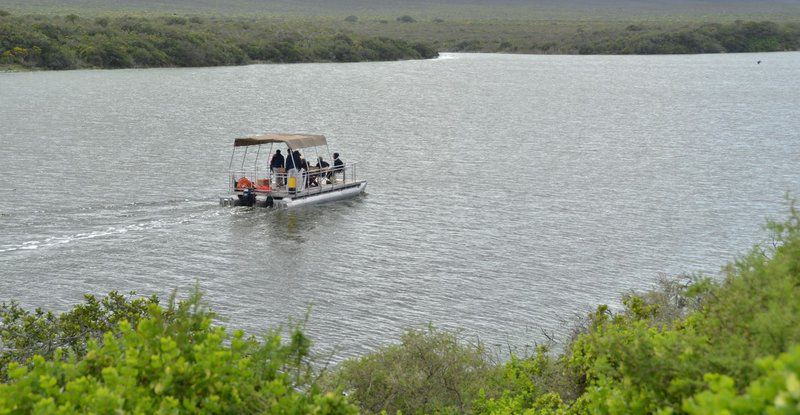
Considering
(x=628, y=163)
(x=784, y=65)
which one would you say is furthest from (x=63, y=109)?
(x=784, y=65)

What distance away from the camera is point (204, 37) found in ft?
351

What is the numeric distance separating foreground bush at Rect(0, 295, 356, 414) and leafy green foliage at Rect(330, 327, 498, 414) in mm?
4571

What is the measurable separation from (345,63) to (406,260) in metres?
94.9

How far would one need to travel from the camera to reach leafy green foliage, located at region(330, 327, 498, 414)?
1308 cm

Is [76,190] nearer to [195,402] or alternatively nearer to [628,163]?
[628,163]

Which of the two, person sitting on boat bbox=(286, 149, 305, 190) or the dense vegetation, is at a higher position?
the dense vegetation

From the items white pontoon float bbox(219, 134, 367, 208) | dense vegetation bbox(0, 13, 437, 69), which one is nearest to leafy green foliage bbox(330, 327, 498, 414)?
white pontoon float bbox(219, 134, 367, 208)

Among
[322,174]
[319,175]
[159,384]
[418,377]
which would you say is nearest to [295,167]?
[319,175]

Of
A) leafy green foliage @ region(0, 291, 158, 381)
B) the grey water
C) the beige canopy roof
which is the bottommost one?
the grey water

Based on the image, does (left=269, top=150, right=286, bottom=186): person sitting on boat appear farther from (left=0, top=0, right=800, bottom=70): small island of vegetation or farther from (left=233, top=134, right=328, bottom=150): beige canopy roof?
(left=0, top=0, right=800, bottom=70): small island of vegetation

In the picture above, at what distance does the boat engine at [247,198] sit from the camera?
1259 inches

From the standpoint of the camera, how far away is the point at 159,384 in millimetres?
7207

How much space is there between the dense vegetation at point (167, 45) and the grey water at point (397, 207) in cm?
1842

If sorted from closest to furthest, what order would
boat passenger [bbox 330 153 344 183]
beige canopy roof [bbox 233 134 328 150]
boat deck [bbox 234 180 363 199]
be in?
1. boat deck [bbox 234 180 363 199]
2. beige canopy roof [bbox 233 134 328 150]
3. boat passenger [bbox 330 153 344 183]
